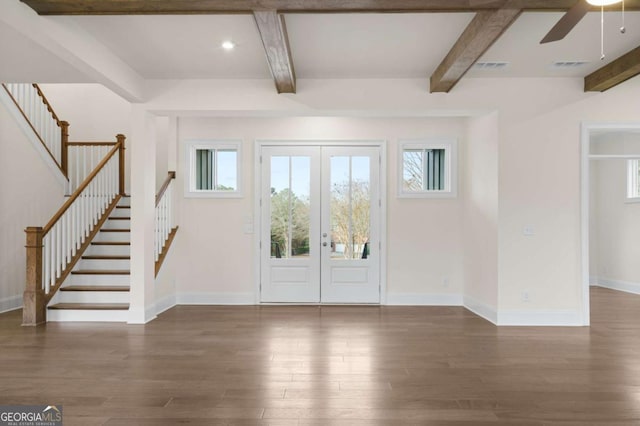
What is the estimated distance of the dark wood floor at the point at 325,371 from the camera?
2838 millimetres

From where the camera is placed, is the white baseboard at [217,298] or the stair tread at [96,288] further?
the white baseboard at [217,298]

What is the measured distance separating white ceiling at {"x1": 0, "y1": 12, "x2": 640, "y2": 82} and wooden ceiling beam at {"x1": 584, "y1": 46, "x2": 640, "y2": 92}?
9cm

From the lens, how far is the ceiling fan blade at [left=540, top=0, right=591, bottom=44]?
261 cm

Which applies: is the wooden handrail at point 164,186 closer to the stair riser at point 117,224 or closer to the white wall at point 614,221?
the stair riser at point 117,224

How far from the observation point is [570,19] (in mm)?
2746

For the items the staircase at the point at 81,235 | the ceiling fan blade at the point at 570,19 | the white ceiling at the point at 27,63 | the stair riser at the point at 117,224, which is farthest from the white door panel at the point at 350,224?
the ceiling fan blade at the point at 570,19

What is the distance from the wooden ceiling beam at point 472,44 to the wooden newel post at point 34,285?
16.1ft

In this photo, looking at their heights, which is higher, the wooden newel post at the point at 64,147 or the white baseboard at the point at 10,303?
the wooden newel post at the point at 64,147

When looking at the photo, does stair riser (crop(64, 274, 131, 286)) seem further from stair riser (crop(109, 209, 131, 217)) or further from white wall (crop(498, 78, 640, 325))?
white wall (crop(498, 78, 640, 325))

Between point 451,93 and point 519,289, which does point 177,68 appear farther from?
point 519,289

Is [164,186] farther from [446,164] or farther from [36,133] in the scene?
[446,164]

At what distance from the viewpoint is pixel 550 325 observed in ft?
17.4

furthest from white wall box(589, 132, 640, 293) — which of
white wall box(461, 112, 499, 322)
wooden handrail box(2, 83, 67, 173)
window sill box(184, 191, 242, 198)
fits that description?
wooden handrail box(2, 83, 67, 173)

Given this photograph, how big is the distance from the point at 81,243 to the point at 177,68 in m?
2.97
